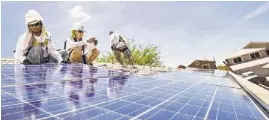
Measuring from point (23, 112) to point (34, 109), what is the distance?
0.10 m

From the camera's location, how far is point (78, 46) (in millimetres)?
6523

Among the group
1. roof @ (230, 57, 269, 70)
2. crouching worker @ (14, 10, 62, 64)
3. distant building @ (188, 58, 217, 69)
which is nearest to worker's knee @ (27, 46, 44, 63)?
crouching worker @ (14, 10, 62, 64)

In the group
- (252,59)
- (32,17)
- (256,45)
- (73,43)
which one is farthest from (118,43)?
(256,45)

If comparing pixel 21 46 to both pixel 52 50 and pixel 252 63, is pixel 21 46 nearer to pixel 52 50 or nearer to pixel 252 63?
pixel 52 50

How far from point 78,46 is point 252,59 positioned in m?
40.7

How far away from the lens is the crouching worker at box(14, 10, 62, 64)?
4.82 meters

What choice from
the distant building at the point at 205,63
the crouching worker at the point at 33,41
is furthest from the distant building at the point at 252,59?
the crouching worker at the point at 33,41

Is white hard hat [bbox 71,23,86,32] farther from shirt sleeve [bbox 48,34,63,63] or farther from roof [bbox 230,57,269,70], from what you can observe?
roof [bbox 230,57,269,70]

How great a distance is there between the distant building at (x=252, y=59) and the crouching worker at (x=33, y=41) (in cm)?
3781

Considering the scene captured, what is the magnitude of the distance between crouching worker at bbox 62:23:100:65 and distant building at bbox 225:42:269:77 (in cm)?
3588

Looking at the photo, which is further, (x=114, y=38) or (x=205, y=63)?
(x=205, y=63)

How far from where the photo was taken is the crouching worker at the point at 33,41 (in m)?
4.82

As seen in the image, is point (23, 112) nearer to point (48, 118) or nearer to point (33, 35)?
point (48, 118)

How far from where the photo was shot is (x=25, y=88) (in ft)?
7.75
